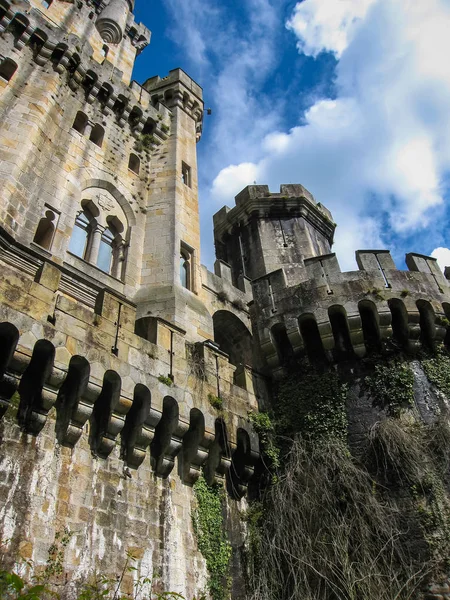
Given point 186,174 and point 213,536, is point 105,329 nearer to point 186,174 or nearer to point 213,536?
point 213,536

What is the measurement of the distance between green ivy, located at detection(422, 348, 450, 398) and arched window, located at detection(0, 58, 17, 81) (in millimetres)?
13029

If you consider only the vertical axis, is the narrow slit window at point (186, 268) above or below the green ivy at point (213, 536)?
above

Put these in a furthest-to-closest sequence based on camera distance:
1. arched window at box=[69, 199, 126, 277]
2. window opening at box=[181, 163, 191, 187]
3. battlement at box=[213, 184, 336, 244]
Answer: battlement at box=[213, 184, 336, 244] < window opening at box=[181, 163, 191, 187] < arched window at box=[69, 199, 126, 277]

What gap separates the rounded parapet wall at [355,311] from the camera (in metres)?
11.3

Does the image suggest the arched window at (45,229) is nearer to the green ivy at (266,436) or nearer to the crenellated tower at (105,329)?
the crenellated tower at (105,329)

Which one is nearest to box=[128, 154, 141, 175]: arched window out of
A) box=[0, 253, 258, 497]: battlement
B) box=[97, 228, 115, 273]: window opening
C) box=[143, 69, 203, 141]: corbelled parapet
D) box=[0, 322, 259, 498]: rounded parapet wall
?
box=[97, 228, 115, 273]: window opening

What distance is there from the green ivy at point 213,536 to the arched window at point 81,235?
6196 mm

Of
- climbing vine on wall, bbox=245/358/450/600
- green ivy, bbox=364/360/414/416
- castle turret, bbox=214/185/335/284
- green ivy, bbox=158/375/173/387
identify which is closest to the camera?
climbing vine on wall, bbox=245/358/450/600

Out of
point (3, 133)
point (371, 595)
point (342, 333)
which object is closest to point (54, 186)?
point (3, 133)

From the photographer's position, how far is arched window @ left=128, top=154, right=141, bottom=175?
50.0ft

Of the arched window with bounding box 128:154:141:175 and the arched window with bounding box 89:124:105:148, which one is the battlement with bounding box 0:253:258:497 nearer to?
the arched window with bounding box 128:154:141:175

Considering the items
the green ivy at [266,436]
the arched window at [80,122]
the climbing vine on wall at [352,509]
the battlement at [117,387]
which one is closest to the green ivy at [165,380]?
the battlement at [117,387]

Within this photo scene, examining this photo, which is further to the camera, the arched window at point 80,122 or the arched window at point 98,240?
the arched window at point 80,122

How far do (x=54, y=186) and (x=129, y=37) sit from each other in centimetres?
1517
